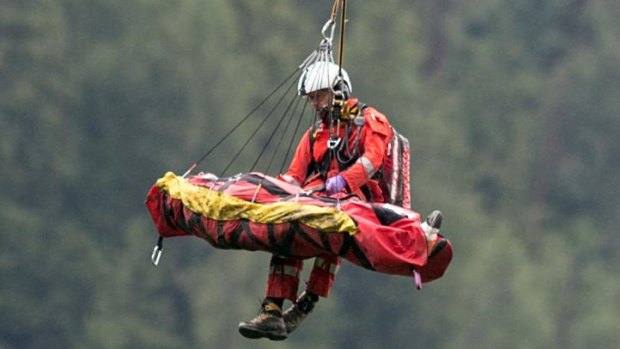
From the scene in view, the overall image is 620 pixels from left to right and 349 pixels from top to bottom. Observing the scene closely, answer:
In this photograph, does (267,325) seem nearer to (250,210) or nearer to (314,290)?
(314,290)

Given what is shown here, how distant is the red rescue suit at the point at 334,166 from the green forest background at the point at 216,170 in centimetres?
2448

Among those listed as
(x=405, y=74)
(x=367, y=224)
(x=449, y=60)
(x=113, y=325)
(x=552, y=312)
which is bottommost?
(x=367, y=224)

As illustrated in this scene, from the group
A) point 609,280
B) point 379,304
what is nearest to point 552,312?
point 609,280

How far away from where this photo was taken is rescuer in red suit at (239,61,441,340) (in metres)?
20.4

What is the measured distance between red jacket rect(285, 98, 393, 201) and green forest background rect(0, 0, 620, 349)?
24404 millimetres

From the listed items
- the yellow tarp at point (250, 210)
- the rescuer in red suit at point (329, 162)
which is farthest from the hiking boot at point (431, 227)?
the rescuer in red suit at point (329, 162)

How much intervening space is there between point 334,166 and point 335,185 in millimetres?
369

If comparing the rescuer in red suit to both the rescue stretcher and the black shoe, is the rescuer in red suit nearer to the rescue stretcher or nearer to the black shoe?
the rescue stretcher

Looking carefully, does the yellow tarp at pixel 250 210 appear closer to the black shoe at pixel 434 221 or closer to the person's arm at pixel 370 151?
the black shoe at pixel 434 221

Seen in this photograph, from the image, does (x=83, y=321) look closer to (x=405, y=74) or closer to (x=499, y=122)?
(x=405, y=74)

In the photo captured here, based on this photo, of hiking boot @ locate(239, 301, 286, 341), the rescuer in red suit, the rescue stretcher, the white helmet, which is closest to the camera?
the rescue stretcher

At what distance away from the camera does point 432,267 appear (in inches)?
781

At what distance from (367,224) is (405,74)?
3707 centimetres

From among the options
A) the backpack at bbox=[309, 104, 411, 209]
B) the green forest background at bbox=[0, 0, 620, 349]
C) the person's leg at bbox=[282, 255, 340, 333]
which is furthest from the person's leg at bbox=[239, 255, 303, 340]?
the green forest background at bbox=[0, 0, 620, 349]
